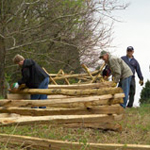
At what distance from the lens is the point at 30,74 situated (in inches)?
277

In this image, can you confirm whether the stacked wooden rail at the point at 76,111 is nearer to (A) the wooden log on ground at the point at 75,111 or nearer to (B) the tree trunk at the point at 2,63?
(A) the wooden log on ground at the point at 75,111

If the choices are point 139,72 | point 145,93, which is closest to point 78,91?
point 139,72

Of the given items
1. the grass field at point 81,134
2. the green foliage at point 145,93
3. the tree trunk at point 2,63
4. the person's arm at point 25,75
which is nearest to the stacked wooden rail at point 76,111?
the grass field at point 81,134

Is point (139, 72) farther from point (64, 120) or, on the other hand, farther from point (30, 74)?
point (64, 120)

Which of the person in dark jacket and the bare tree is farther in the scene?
the bare tree

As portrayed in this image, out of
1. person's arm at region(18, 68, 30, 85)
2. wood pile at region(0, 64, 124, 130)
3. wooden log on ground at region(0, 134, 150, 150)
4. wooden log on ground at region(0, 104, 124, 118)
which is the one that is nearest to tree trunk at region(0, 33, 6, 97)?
person's arm at region(18, 68, 30, 85)

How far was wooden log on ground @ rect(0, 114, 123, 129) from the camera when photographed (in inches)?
197

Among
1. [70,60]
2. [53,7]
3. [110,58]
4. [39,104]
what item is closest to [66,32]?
[53,7]

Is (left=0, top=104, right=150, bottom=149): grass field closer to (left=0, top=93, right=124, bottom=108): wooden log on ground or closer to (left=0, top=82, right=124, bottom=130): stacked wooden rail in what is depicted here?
(left=0, top=82, right=124, bottom=130): stacked wooden rail

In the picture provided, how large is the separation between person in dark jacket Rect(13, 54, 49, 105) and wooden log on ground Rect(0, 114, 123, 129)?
1.92 meters

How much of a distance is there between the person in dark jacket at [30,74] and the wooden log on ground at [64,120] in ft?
6.30

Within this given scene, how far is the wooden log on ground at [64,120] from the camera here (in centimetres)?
499

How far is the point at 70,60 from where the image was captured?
17703mm

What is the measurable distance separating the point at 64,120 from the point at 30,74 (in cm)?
228
